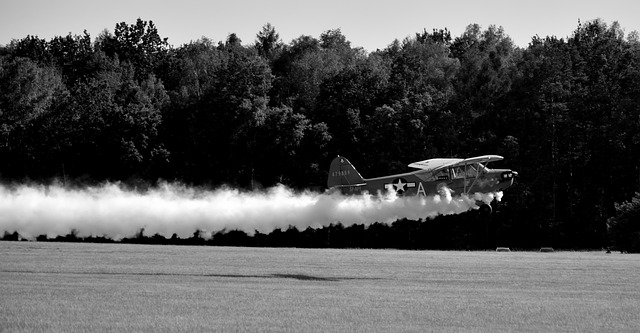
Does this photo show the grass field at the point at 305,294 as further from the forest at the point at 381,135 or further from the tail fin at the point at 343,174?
the forest at the point at 381,135

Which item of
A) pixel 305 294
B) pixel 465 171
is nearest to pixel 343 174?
pixel 465 171

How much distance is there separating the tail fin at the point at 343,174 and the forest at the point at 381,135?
34.8m

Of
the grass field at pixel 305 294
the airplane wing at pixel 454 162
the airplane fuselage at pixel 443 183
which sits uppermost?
the airplane wing at pixel 454 162

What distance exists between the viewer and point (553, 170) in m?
92.4

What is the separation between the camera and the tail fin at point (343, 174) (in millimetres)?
51125

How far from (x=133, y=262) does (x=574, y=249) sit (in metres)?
49.6

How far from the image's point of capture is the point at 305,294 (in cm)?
3869

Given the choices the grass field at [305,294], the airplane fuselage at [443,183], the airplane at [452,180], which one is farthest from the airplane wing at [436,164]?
the grass field at [305,294]

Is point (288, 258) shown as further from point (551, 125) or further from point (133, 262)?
point (551, 125)

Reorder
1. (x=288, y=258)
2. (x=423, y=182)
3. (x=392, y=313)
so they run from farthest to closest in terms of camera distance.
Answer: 1. (x=288, y=258)
2. (x=423, y=182)
3. (x=392, y=313)

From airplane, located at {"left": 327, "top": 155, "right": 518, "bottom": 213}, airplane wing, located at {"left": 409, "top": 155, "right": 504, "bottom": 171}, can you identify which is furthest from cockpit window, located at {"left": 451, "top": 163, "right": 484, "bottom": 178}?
airplane wing, located at {"left": 409, "top": 155, "right": 504, "bottom": 171}

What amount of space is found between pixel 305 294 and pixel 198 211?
15.7m

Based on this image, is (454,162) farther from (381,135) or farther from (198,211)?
(381,135)

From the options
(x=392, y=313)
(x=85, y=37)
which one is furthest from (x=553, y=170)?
(x=85, y=37)
